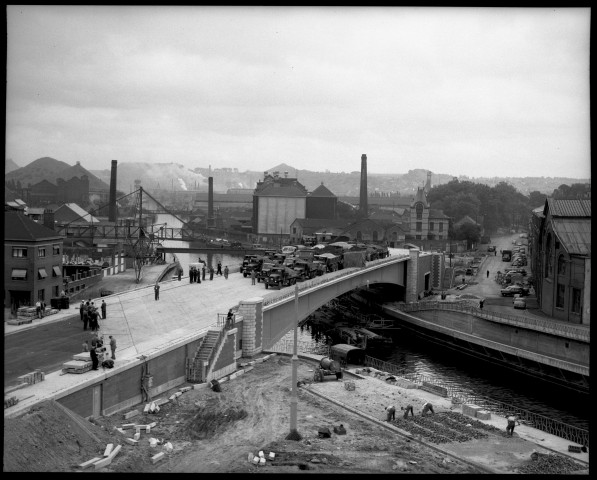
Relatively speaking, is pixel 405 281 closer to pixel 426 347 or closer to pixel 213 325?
pixel 426 347

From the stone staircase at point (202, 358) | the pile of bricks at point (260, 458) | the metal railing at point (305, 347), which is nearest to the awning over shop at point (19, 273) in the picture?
the metal railing at point (305, 347)

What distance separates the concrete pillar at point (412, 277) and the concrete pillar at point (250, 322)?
3927 cm

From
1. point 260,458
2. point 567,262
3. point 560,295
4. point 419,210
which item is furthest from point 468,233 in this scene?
point 260,458

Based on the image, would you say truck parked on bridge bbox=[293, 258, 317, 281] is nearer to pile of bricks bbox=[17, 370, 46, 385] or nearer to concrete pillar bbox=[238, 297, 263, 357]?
concrete pillar bbox=[238, 297, 263, 357]

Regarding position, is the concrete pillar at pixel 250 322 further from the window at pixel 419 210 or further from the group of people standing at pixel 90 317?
the window at pixel 419 210

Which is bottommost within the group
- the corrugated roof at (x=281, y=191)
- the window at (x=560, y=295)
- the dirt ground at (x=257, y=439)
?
the dirt ground at (x=257, y=439)

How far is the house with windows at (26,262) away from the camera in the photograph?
39031 millimetres

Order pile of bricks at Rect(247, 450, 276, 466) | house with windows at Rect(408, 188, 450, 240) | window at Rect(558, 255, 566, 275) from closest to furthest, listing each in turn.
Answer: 1. pile of bricks at Rect(247, 450, 276, 466)
2. window at Rect(558, 255, 566, 275)
3. house with windows at Rect(408, 188, 450, 240)

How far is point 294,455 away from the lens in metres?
19.2

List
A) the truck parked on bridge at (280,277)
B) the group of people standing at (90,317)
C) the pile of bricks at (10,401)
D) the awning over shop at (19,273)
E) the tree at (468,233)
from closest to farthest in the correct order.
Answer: the pile of bricks at (10,401), the group of people standing at (90,317), the awning over shop at (19,273), the truck parked on bridge at (280,277), the tree at (468,233)

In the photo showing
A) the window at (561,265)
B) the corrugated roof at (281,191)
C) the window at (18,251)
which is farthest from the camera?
the corrugated roof at (281,191)

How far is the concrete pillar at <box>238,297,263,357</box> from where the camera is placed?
31719mm

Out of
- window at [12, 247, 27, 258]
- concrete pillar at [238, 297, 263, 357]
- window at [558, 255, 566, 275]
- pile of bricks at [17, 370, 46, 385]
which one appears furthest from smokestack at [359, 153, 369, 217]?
pile of bricks at [17, 370, 46, 385]

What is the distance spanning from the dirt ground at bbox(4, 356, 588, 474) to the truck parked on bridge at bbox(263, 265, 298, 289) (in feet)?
A: 54.7
